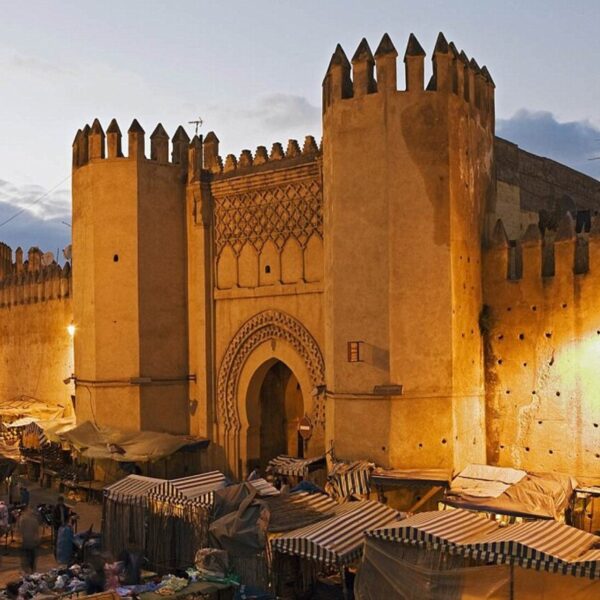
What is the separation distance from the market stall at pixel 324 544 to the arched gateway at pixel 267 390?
17.0ft

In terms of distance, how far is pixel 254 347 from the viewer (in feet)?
54.2

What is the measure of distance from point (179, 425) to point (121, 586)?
7.87 metres

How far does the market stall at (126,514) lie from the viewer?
11406mm

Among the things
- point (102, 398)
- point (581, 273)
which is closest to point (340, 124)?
point (581, 273)

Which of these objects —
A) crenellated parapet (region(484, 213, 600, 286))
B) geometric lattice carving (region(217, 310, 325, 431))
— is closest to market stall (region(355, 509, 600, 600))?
crenellated parapet (region(484, 213, 600, 286))

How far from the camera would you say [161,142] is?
17.5 meters

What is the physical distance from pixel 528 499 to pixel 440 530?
10.1 ft

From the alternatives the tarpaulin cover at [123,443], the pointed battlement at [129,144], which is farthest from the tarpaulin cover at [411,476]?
the pointed battlement at [129,144]

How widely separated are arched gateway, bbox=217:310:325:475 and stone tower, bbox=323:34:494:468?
2192 mm

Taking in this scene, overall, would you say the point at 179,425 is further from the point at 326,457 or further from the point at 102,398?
the point at 326,457

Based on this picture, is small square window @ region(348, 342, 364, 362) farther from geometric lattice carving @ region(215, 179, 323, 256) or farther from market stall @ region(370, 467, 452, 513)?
geometric lattice carving @ region(215, 179, 323, 256)

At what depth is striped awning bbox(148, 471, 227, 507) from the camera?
10797 millimetres

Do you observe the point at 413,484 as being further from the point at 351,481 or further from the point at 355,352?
the point at 355,352

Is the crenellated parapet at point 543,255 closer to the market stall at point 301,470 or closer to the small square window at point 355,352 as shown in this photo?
the small square window at point 355,352
